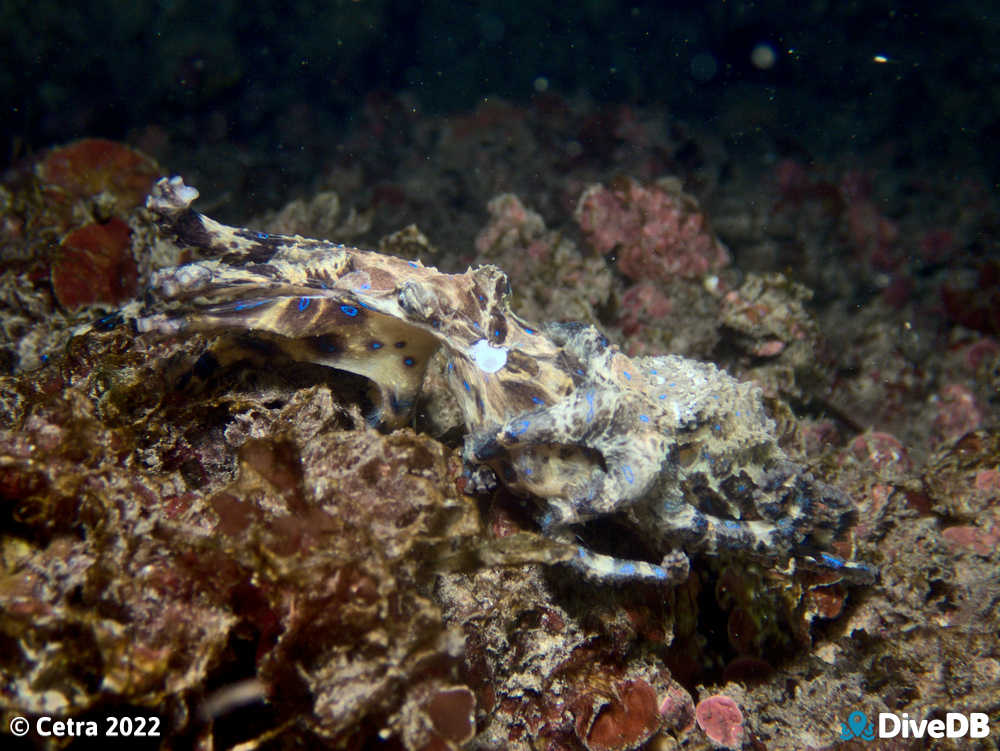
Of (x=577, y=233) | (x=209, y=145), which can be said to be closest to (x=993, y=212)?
(x=577, y=233)

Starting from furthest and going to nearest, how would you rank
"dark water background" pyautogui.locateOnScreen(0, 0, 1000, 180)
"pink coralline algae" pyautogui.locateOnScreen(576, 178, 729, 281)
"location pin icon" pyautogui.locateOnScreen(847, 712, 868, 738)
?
"dark water background" pyautogui.locateOnScreen(0, 0, 1000, 180) < "pink coralline algae" pyautogui.locateOnScreen(576, 178, 729, 281) < "location pin icon" pyautogui.locateOnScreen(847, 712, 868, 738)

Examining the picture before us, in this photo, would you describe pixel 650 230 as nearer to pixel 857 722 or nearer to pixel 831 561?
pixel 831 561

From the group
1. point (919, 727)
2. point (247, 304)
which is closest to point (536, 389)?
point (247, 304)

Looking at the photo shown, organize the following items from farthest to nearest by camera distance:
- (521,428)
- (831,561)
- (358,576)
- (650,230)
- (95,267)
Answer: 1. (650,230)
2. (95,267)
3. (831,561)
4. (521,428)
5. (358,576)

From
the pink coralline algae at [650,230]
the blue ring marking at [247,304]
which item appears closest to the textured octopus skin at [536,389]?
the blue ring marking at [247,304]

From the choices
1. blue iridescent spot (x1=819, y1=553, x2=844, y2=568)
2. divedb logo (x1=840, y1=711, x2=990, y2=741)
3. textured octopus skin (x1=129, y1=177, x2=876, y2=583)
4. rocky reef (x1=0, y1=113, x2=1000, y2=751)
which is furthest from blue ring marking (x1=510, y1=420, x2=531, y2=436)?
divedb logo (x1=840, y1=711, x2=990, y2=741)

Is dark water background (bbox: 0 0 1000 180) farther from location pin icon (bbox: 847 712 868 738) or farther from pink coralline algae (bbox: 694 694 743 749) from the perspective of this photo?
pink coralline algae (bbox: 694 694 743 749)

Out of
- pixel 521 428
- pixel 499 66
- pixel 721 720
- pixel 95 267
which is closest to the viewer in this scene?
pixel 521 428
